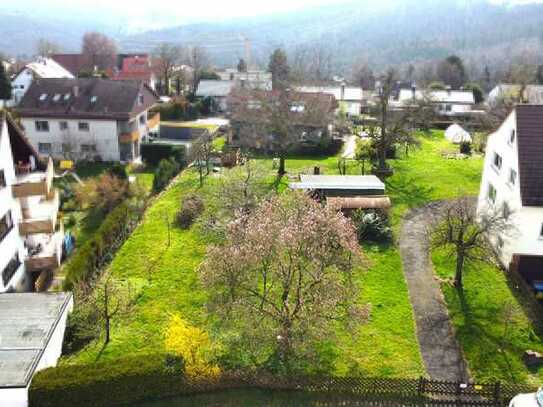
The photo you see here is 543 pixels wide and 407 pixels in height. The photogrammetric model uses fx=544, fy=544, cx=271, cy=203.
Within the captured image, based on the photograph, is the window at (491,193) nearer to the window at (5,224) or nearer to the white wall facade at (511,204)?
A: the white wall facade at (511,204)

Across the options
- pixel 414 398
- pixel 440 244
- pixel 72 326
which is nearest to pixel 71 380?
pixel 72 326

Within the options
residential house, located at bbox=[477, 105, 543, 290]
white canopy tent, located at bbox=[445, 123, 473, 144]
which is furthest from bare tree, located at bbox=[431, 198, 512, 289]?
white canopy tent, located at bbox=[445, 123, 473, 144]

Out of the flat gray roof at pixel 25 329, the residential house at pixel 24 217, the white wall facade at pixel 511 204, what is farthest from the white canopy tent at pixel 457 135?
the flat gray roof at pixel 25 329

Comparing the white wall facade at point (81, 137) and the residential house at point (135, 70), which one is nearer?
the white wall facade at point (81, 137)

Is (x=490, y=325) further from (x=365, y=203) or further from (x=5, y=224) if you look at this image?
(x=5, y=224)

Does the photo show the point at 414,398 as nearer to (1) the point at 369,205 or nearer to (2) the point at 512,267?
(2) the point at 512,267

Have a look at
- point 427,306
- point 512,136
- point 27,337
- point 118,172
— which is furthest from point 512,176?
point 118,172
